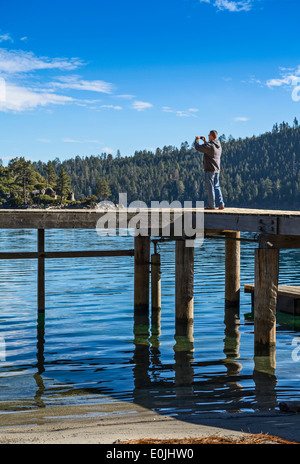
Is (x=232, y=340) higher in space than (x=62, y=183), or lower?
lower

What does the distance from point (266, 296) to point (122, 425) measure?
4607mm

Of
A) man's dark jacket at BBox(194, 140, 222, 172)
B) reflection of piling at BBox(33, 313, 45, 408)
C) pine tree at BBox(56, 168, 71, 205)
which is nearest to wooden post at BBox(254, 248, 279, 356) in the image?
man's dark jacket at BBox(194, 140, 222, 172)

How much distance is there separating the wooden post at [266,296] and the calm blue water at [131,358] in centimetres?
47

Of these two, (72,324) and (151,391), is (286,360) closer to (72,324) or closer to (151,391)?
(151,391)

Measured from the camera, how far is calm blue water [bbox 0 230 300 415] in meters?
10.7

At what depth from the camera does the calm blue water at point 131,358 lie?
10.7 meters

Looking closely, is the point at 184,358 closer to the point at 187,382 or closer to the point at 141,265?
the point at 187,382

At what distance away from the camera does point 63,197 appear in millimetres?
178625

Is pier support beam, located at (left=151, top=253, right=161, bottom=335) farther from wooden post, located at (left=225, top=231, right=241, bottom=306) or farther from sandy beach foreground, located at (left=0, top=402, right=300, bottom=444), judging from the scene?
sandy beach foreground, located at (left=0, top=402, right=300, bottom=444)

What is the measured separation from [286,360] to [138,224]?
4728 millimetres

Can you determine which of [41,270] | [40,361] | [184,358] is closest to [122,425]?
[184,358]

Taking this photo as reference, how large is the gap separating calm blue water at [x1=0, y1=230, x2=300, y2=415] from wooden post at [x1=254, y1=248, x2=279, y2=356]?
0.47 metres

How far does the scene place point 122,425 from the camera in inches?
341
